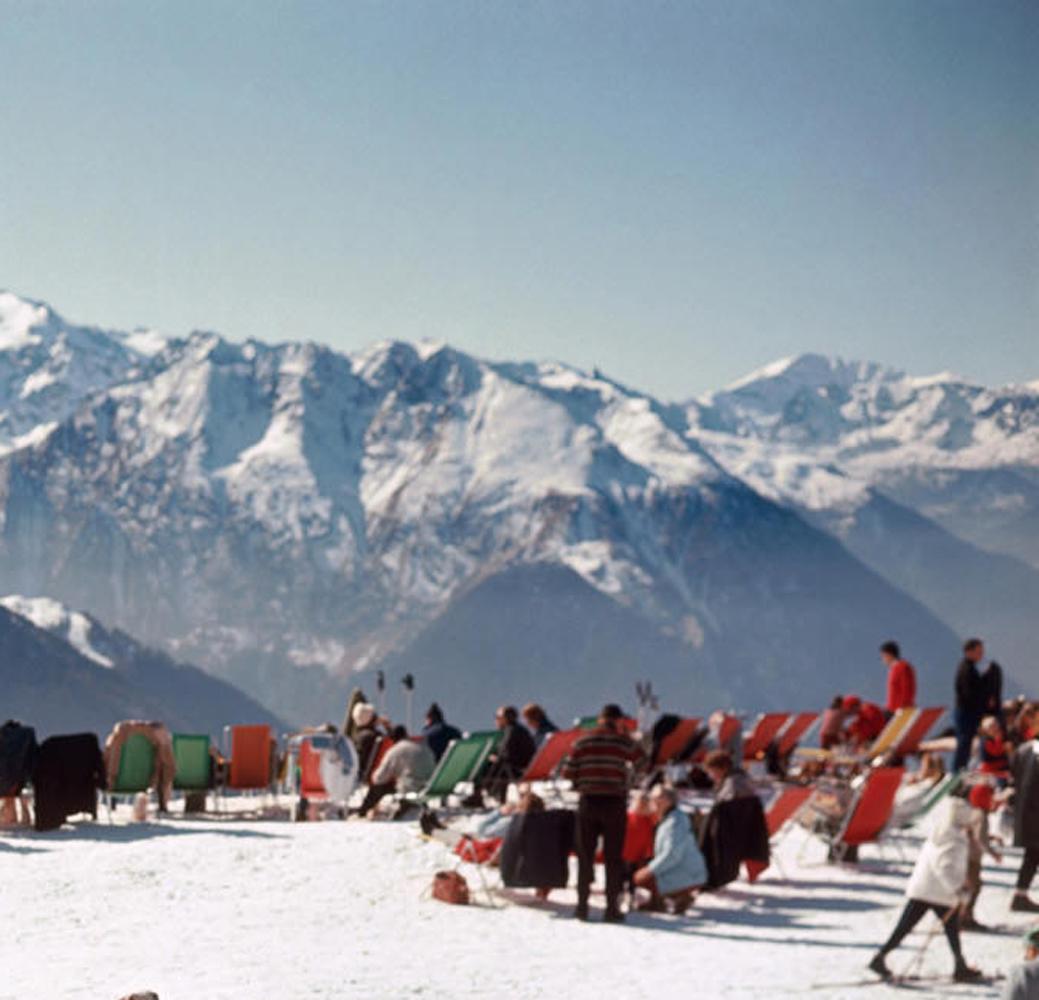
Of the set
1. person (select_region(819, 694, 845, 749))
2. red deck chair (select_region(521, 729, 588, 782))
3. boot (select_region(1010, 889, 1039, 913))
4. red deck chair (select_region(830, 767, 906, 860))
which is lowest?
boot (select_region(1010, 889, 1039, 913))

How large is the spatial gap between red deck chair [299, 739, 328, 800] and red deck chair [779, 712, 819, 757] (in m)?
5.68

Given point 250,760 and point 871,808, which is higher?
point 250,760

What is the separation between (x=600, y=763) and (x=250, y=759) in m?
7.07

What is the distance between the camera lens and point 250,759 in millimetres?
18031

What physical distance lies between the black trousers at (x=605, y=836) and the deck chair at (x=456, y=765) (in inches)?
143

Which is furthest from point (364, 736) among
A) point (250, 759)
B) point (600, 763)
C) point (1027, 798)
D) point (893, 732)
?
point (1027, 798)

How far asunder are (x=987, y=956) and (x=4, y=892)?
5.95 metres

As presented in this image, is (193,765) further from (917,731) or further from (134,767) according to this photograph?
(917,731)

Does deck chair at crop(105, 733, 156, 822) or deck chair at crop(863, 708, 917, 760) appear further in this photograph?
deck chair at crop(863, 708, 917, 760)

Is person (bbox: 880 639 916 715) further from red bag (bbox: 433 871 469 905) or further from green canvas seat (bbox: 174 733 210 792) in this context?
red bag (bbox: 433 871 469 905)

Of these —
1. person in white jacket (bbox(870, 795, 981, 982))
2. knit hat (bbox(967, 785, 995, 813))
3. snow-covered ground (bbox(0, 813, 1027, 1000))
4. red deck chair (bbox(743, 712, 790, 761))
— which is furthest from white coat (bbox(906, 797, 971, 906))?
red deck chair (bbox(743, 712, 790, 761))

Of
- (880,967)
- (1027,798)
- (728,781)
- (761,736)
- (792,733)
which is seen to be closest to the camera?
(880,967)

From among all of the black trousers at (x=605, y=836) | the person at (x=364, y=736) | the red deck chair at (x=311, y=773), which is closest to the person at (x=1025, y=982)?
the black trousers at (x=605, y=836)

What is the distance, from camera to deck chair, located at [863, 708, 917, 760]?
1745cm
